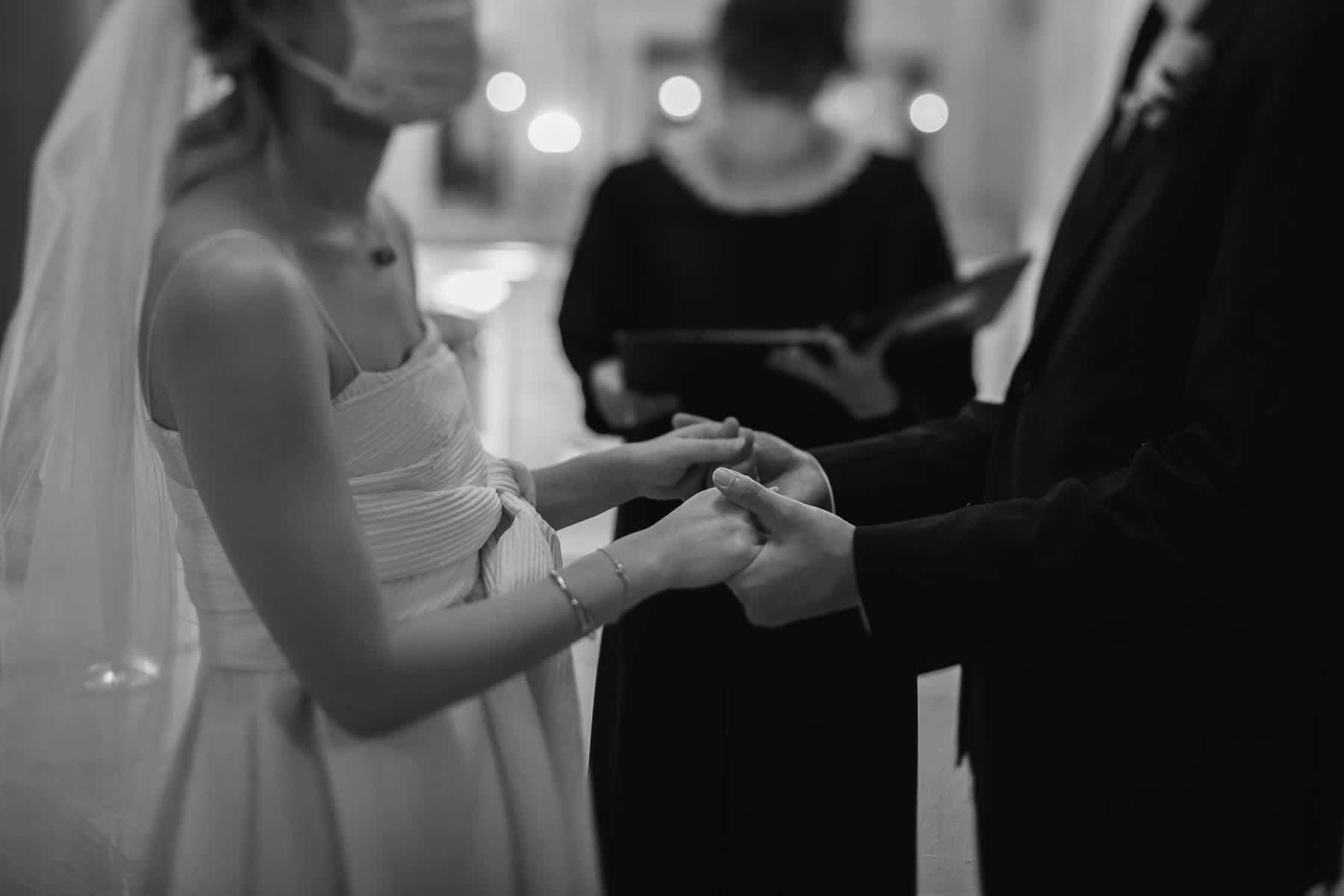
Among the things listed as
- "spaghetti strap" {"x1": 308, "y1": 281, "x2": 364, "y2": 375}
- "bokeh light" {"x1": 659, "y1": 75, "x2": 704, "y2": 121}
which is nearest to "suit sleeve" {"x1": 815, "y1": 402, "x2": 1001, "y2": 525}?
"spaghetti strap" {"x1": 308, "y1": 281, "x2": 364, "y2": 375}

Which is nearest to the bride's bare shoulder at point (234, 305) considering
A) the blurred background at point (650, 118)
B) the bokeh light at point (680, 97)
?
the blurred background at point (650, 118)

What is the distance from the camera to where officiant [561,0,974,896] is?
110 cm

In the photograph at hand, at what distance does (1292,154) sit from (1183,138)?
0.10m

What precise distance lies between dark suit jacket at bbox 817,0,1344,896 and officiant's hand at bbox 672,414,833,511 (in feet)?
0.43

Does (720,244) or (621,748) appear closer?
(621,748)

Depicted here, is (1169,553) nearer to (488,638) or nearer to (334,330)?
(488,638)

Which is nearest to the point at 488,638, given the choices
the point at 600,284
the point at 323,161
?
the point at 323,161

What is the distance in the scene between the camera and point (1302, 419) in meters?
0.88

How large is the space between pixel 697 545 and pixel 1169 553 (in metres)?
0.34

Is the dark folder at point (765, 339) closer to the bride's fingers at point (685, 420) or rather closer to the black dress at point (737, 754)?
the bride's fingers at point (685, 420)

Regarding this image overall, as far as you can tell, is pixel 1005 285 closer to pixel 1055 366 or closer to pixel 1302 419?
pixel 1055 366

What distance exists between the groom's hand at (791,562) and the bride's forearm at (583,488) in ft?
0.64

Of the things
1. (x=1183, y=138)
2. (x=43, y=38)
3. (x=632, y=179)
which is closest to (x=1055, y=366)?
(x=1183, y=138)

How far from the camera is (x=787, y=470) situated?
1.20 meters
